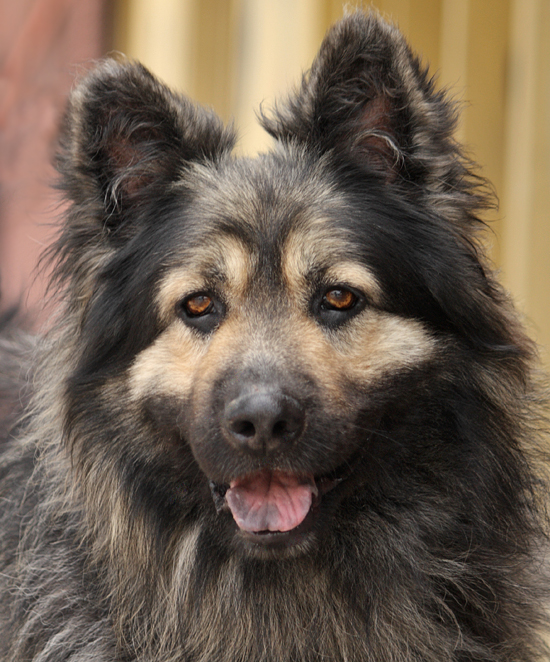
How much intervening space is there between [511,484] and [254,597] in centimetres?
97

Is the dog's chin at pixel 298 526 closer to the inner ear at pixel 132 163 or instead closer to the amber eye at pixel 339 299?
the amber eye at pixel 339 299

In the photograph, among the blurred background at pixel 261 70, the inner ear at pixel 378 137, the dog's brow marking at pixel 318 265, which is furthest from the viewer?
the blurred background at pixel 261 70

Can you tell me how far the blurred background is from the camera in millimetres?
5199

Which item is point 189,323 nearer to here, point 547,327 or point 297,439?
point 297,439

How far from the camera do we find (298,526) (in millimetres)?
2475

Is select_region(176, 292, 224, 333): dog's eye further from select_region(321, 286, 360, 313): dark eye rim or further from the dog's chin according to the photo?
the dog's chin

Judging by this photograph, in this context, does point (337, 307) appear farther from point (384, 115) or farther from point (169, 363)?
point (384, 115)

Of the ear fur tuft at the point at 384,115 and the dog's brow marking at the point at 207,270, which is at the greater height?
the ear fur tuft at the point at 384,115

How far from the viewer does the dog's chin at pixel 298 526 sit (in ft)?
8.10

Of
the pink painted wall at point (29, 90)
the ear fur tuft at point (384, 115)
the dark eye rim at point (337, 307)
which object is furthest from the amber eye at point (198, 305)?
the pink painted wall at point (29, 90)

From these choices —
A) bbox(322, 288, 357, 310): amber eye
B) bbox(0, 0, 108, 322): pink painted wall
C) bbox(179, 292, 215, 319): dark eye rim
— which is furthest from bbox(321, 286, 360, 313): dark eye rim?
bbox(0, 0, 108, 322): pink painted wall

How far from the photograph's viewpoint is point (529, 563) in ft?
9.45

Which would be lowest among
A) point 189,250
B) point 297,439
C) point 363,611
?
point 363,611

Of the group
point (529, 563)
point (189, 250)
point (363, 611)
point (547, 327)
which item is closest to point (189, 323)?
point (189, 250)
